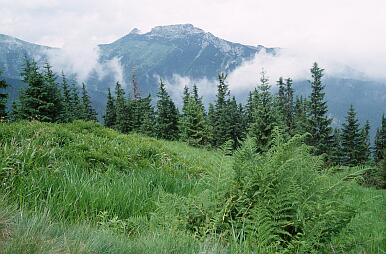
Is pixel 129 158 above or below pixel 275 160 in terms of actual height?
below

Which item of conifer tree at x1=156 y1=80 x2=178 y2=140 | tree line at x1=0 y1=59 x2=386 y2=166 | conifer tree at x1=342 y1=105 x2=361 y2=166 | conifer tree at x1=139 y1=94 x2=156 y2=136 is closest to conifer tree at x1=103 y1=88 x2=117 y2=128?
tree line at x1=0 y1=59 x2=386 y2=166

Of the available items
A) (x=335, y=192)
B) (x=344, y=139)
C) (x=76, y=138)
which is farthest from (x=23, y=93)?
(x=344, y=139)

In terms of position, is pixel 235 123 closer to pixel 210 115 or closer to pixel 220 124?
pixel 220 124

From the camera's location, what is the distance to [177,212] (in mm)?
4402

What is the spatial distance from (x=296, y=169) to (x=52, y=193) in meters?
2.72

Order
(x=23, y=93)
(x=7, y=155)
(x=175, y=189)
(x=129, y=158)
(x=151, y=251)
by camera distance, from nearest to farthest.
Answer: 1. (x=151, y=251)
2. (x=7, y=155)
3. (x=175, y=189)
4. (x=129, y=158)
5. (x=23, y=93)

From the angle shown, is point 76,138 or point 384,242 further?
point 76,138

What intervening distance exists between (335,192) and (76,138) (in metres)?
7.39

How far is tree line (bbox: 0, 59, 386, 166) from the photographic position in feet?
115

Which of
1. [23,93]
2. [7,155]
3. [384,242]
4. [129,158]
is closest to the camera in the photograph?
[384,242]

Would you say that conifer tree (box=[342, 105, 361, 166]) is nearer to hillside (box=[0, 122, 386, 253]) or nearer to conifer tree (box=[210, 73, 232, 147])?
conifer tree (box=[210, 73, 232, 147])

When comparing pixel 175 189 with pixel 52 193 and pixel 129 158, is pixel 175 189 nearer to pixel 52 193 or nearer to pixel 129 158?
pixel 52 193

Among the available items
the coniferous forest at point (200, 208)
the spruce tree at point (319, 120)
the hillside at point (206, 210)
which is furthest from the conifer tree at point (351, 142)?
the hillside at point (206, 210)

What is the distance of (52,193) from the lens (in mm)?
4668
